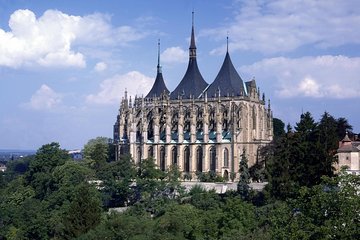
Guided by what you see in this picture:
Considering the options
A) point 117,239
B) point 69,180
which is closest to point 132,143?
point 69,180

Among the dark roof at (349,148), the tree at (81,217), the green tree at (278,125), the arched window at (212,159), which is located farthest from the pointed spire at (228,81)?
the tree at (81,217)

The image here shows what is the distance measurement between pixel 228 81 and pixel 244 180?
18.8 m

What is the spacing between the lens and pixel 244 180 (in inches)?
2566

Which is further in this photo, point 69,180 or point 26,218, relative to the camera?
point 69,180

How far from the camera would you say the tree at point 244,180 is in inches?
2437

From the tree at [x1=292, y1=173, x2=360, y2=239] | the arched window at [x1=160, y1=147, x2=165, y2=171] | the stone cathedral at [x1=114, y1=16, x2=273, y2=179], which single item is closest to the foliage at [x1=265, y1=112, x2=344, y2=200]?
the tree at [x1=292, y1=173, x2=360, y2=239]

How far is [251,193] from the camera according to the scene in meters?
61.1

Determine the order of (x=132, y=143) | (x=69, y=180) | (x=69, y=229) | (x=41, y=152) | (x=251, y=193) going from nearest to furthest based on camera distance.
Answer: (x=69, y=229) → (x=251, y=193) → (x=69, y=180) → (x=41, y=152) → (x=132, y=143)

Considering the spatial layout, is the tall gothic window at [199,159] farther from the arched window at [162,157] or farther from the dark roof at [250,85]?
the dark roof at [250,85]

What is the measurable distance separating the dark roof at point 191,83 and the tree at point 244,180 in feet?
38.4

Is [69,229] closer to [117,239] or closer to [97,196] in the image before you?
[117,239]

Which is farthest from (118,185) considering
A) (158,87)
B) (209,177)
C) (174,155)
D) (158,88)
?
(158,87)

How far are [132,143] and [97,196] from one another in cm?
2138

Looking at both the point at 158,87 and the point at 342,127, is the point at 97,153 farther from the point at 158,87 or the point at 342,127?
the point at 342,127
